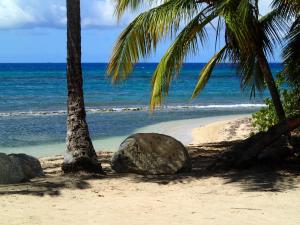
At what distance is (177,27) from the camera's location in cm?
818

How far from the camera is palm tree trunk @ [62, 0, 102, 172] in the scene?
8594 mm

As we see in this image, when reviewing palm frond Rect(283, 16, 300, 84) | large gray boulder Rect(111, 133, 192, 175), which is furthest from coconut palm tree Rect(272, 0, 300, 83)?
large gray boulder Rect(111, 133, 192, 175)

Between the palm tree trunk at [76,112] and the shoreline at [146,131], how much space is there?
5618 mm

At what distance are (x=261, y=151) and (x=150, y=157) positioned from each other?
6.15 ft

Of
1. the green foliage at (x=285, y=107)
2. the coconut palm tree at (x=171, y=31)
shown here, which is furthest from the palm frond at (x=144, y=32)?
the green foliage at (x=285, y=107)

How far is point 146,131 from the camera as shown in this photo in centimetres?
1964

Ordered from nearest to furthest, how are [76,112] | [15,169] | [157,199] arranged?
[157,199] < [15,169] < [76,112]

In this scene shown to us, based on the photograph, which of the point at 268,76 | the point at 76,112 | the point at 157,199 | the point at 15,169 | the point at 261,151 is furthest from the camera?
the point at 268,76

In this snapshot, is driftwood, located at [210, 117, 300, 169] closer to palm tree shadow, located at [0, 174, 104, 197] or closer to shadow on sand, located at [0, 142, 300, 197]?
shadow on sand, located at [0, 142, 300, 197]

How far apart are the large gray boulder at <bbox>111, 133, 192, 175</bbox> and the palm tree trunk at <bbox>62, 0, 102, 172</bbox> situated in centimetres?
45

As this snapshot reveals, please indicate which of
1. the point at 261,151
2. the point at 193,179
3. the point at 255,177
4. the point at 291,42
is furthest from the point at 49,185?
the point at 291,42

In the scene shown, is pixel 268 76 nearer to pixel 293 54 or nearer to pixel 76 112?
pixel 293 54

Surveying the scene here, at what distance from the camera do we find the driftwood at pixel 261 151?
8.88 m

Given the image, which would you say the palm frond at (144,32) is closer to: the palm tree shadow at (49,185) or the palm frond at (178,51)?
the palm frond at (178,51)
